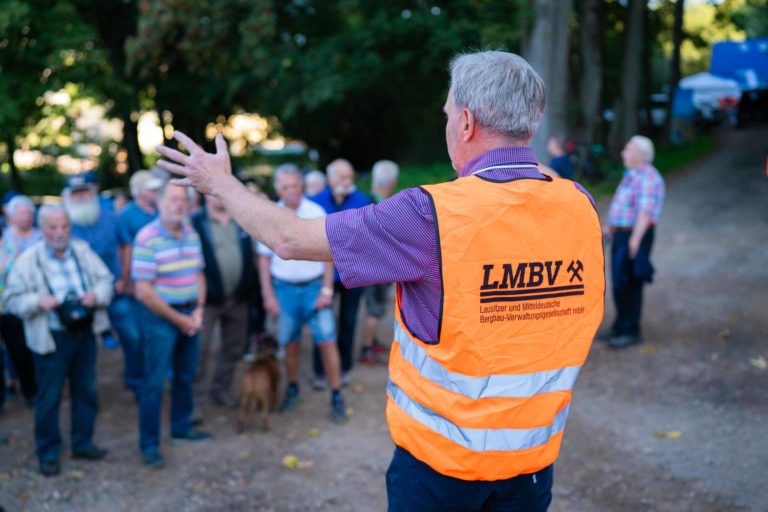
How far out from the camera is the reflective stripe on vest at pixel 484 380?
2.24 m

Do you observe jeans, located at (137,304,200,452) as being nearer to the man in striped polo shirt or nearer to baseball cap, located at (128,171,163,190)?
the man in striped polo shirt

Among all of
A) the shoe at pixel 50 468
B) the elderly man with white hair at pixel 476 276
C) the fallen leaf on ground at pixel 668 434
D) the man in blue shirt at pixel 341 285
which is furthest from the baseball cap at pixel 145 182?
the elderly man with white hair at pixel 476 276

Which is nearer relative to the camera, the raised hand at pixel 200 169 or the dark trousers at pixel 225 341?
the raised hand at pixel 200 169

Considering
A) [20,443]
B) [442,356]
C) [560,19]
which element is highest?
[560,19]

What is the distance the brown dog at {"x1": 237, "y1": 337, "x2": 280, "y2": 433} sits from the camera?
6309mm

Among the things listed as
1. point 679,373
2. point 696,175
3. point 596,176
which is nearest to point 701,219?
point 596,176

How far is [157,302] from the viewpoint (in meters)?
5.57

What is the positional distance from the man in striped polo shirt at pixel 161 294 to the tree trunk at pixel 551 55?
31.3 feet

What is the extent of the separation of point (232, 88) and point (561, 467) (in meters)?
16.0

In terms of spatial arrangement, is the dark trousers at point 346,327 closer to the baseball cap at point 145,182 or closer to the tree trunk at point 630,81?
the baseball cap at point 145,182

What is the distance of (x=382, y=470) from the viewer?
216 inches

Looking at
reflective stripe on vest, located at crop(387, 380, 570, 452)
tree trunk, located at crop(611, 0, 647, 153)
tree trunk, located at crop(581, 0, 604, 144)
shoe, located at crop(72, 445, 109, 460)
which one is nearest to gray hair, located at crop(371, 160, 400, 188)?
shoe, located at crop(72, 445, 109, 460)

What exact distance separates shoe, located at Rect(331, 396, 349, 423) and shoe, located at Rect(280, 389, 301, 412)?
44cm

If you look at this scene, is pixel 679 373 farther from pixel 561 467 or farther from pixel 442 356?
pixel 442 356
